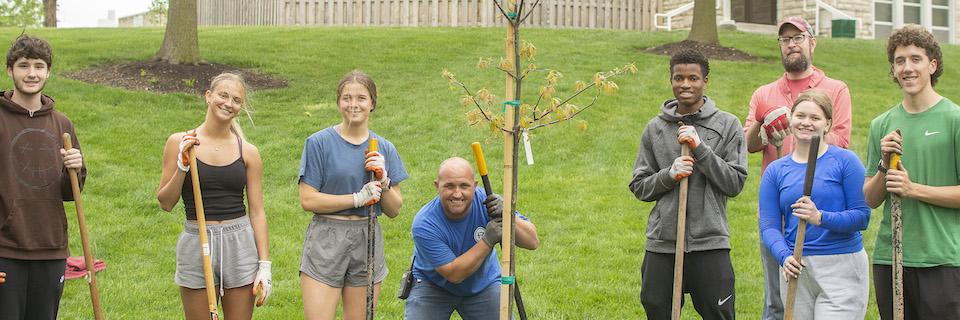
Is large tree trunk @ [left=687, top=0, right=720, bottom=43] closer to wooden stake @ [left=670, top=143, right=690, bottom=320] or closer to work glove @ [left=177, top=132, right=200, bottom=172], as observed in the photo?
wooden stake @ [left=670, top=143, right=690, bottom=320]

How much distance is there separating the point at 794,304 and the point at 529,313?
2605 millimetres

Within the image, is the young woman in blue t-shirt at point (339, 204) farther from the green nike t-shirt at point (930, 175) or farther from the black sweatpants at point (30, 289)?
the green nike t-shirt at point (930, 175)

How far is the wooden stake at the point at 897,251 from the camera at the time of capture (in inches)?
176

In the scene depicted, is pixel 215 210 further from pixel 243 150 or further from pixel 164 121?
pixel 164 121

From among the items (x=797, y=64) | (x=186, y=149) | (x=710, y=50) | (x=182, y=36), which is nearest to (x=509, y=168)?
(x=186, y=149)

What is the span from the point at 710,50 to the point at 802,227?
1316 cm

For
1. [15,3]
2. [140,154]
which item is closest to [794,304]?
[140,154]

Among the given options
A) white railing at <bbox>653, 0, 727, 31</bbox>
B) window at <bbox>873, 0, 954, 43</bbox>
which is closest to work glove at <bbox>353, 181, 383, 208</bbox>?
white railing at <bbox>653, 0, 727, 31</bbox>

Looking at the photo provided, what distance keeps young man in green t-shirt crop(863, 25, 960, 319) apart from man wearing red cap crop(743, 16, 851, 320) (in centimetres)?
70

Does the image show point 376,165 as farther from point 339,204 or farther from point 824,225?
point 824,225

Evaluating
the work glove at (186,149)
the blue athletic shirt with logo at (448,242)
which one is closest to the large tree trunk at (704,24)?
the blue athletic shirt with logo at (448,242)

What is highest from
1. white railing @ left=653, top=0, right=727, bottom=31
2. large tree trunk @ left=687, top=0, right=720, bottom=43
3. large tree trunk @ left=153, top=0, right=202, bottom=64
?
white railing @ left=653, top=0, right=727, bottom=31

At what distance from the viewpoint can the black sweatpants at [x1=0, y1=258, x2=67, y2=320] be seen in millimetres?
4664

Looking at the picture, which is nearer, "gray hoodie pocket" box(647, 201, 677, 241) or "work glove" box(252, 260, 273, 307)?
"work glove" box(252, 260, 273, 307)
